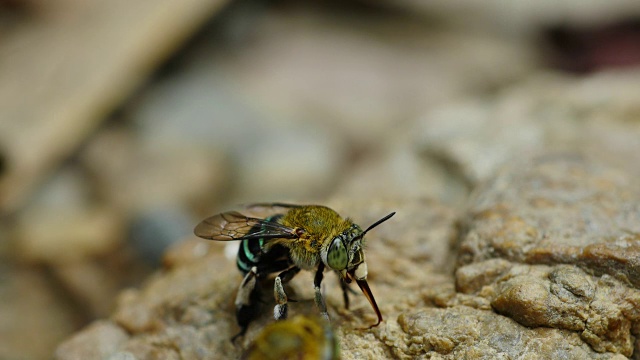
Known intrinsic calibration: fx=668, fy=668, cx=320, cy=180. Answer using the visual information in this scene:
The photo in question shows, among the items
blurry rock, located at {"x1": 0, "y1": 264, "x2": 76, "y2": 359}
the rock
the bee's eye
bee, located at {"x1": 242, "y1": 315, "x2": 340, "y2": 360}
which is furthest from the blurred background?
bee, located at {"x1": 242, "y1": 315, "x2": 340, "y2": 360}

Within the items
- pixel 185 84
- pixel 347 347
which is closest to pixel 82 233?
pixel 185 84

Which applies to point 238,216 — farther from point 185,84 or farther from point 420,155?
point 185,84

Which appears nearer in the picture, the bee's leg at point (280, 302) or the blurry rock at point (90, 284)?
the bee's leg at point (280, 302)

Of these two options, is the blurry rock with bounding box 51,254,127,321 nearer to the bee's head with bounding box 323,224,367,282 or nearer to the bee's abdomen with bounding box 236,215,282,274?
the bee's abdomen with bounding box 236,215,282,274

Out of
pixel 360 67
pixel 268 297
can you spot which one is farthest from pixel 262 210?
pixel 360 67

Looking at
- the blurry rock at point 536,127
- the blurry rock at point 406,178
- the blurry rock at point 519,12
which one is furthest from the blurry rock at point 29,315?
the blurry rock at point 519,12

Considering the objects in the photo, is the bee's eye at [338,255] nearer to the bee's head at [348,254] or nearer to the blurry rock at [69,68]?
the bee's head at [348,254]

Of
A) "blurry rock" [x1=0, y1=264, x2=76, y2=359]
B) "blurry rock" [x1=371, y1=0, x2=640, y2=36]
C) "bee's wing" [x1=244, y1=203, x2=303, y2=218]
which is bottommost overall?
"blurry rock" [x1=0, y1=264, x2=76, y2=359]

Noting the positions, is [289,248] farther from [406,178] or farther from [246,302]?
[406,178]
